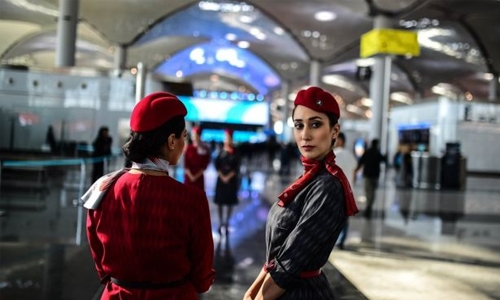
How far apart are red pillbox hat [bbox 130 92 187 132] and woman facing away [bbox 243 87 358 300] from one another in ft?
1.87

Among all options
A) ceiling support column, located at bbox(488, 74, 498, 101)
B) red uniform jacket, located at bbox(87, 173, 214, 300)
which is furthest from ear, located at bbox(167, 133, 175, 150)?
ceiling support column, located at bbox(488, 74, 498, 101)

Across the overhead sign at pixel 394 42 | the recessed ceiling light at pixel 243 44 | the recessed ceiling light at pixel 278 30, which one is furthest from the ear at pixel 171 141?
the recessed ceiling light at pixel 243 44

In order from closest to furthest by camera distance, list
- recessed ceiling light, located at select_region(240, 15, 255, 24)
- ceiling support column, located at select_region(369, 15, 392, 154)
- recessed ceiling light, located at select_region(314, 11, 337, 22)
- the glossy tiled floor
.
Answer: the glossy tiled floor, ceiling support column, located at select_region(369, 15, 392, 154), recessed ceiling light, located at select_region(314, 11, 337, 22), recessed ceiling light, located at select_region(240, 15, 255, 24)

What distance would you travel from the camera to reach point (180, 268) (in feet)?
6.20

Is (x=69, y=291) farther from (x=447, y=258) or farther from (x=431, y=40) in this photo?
(x=431, y=40)

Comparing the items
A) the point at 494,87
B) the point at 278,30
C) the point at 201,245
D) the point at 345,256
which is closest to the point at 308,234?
the point at 201,245

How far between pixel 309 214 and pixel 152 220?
59 cm

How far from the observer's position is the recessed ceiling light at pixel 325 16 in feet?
90.8

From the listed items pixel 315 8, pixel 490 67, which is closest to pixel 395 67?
pixel 490 67

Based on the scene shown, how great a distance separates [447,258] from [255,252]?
287 cm

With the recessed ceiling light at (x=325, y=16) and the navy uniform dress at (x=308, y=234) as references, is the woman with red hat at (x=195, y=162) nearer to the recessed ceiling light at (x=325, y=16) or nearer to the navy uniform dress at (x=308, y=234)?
the navy uniform dress at (x=308, y=234)

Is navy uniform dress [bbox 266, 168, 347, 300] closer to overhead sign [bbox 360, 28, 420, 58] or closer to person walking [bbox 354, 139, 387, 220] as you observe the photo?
person walking [bbox 354, 139, 387, 220]

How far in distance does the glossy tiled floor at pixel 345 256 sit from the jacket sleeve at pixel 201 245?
3174 millimetres

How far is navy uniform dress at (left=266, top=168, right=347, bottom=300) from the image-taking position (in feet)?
6.33
